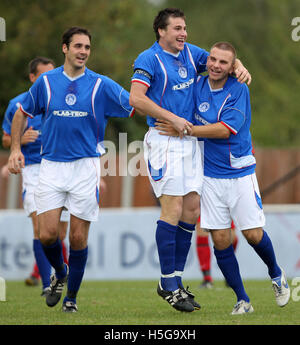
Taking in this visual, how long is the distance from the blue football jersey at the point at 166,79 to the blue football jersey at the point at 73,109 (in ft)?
1.67

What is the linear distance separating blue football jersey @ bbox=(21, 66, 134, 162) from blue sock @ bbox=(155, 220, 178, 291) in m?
1.10

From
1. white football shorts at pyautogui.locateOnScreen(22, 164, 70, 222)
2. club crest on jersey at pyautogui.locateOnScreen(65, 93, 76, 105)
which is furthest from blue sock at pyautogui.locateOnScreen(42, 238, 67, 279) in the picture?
white football shorts at pyautogui.locateOnScreen(22, 164, 70, 222)

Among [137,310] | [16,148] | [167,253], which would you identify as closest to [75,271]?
[137,310]

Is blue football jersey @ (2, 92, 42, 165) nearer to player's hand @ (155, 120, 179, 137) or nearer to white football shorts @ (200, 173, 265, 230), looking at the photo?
player's hand @ (155, 120, 179, 137)

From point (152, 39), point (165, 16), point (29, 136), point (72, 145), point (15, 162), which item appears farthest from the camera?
point (152, 39)

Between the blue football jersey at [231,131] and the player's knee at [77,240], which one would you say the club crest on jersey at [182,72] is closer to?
the blue football jersey at [231,131]

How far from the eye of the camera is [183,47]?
743cm

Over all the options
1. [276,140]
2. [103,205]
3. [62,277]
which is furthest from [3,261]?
[276,140]

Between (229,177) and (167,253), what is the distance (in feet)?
2.89

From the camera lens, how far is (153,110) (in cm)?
702

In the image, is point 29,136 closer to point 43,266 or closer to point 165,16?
point 43,266

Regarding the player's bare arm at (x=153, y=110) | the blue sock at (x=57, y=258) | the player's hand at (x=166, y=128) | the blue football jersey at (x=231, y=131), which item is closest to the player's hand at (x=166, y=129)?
the player's hand at (x=166, y=128)

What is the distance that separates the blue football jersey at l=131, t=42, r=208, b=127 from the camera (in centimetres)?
715
